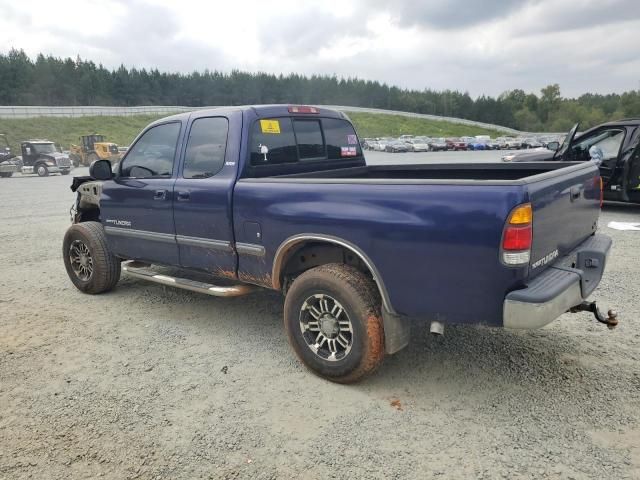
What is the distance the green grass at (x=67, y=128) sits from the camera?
48500mm

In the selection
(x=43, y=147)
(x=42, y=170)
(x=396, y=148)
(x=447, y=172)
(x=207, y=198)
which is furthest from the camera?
(x=396, y=148)

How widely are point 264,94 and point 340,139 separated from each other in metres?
106

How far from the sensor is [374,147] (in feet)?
178

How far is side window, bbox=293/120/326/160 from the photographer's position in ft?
15.4

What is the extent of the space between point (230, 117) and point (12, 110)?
5839 centimetres

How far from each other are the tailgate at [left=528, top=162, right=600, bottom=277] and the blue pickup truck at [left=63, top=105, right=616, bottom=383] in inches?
0.7

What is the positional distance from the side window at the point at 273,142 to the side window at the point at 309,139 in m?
0.09

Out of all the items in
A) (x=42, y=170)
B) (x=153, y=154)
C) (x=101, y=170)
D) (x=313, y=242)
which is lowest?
(x=42, y=170)

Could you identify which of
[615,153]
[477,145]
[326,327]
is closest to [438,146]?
[477,145]

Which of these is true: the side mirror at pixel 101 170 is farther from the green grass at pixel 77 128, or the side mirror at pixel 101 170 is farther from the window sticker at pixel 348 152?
the green grass at pixel 77 128

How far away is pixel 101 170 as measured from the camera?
16.9 feet

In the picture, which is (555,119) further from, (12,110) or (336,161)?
(336,161)

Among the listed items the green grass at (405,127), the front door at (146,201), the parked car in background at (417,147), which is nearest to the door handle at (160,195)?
the front door at (146,201)

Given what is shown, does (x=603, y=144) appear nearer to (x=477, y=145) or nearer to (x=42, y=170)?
(x=42, y=170)
